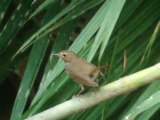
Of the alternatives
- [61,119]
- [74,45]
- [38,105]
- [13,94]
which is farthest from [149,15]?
[13,94]

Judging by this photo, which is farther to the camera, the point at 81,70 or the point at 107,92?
the point at 81,70

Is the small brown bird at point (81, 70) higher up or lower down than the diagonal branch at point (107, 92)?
higher up

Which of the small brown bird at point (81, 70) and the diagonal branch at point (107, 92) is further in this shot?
the small brown bird at point (81, 70)

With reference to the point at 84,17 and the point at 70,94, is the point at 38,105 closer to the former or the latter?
the point at 70,94

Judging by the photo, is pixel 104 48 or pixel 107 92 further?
pixel 104 48
